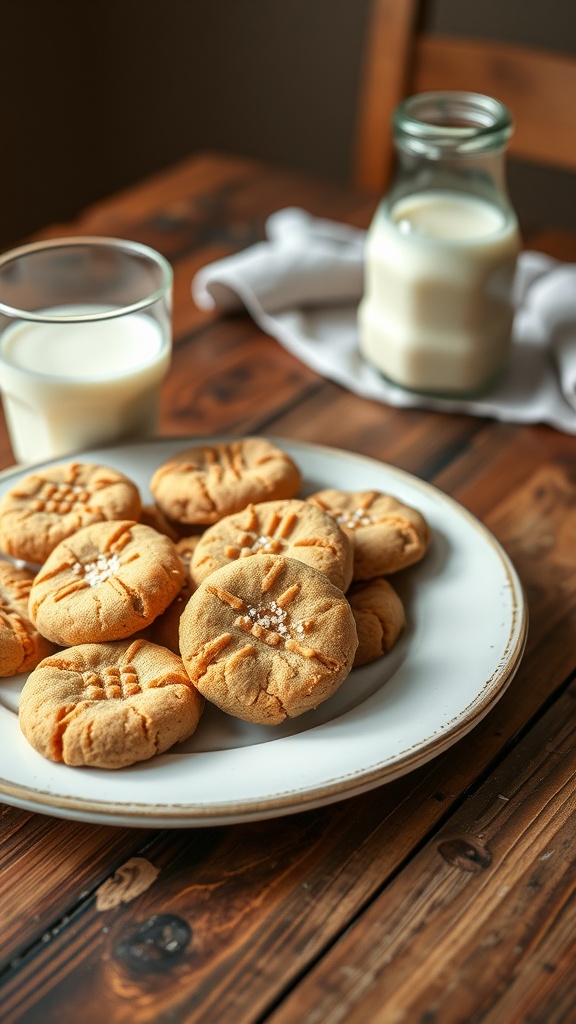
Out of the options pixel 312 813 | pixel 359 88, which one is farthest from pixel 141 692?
pixel 359 88

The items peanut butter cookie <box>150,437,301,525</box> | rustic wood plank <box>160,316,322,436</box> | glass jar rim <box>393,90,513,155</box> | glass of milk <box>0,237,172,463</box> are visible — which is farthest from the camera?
rustic wood plank <box>160,316,322,436</box>

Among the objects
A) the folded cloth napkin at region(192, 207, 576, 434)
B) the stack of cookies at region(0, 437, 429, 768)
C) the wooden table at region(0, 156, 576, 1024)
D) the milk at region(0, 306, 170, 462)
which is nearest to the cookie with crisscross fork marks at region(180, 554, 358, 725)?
the stack of cookies at region(0, 437, 429, 768)

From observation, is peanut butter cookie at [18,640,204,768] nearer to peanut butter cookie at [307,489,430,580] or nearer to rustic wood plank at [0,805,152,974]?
rustic wood plank at [0,805,152,974]

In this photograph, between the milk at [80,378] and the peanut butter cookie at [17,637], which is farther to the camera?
the milk at [80,378]

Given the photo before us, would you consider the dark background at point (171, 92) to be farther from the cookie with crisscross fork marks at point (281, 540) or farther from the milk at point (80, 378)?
the cookie with crisscross fork marks at point (281, 540)

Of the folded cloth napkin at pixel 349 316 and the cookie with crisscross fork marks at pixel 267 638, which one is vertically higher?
the cookie with crisscross fork marks at pixel 267 638

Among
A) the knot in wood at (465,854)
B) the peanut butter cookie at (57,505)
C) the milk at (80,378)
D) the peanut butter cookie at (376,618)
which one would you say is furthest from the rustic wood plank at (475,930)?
the milk at (80,378)

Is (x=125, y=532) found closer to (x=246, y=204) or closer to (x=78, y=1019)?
(x=78, y=1019)

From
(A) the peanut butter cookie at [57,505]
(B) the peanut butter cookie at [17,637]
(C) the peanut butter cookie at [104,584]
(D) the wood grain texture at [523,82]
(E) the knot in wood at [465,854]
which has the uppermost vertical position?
(D) the wood grain texture at [523,82]
